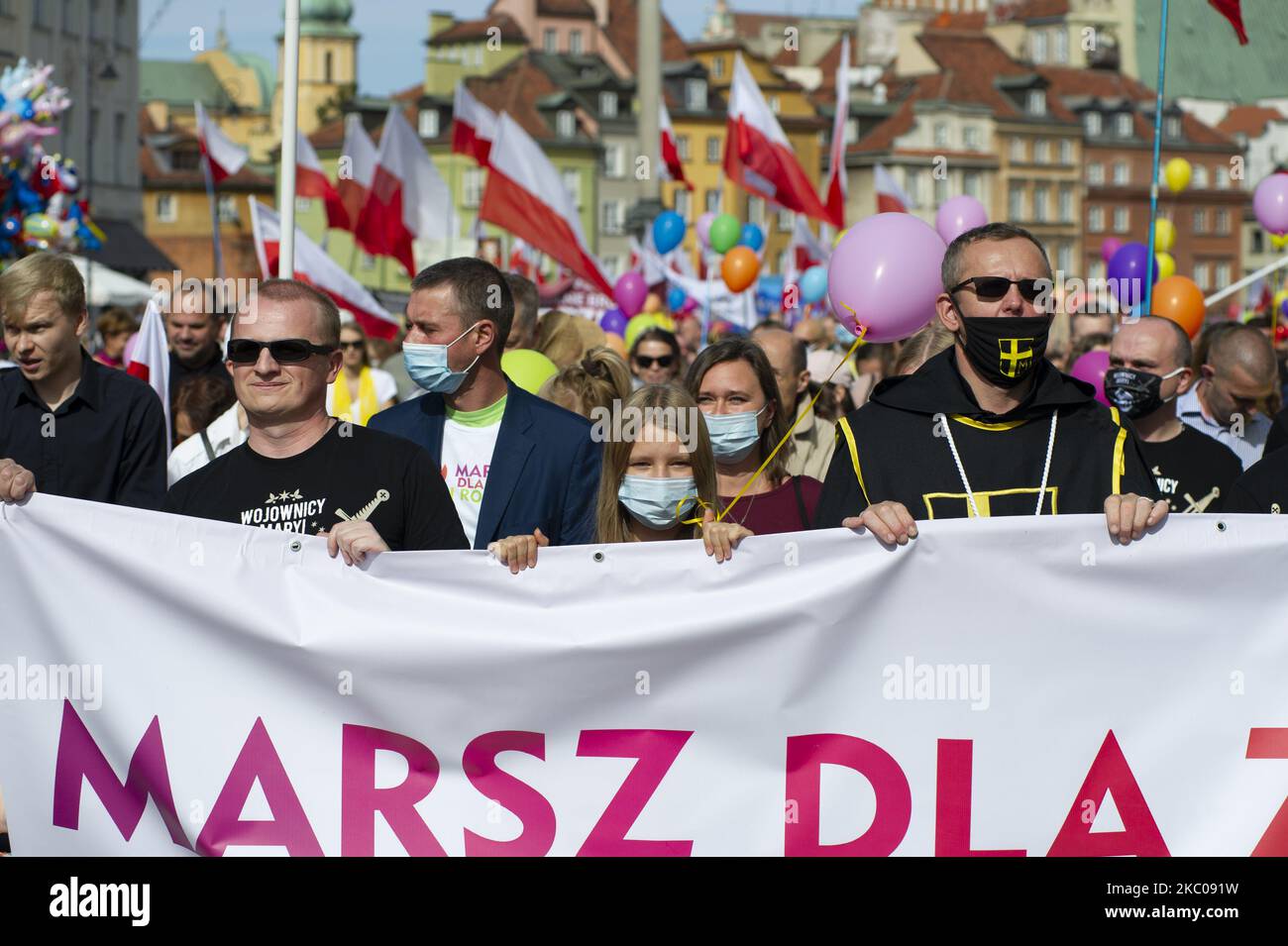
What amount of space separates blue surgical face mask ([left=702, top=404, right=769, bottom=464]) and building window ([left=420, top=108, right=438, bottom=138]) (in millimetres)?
84077

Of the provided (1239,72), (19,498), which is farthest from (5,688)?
(1239,72)

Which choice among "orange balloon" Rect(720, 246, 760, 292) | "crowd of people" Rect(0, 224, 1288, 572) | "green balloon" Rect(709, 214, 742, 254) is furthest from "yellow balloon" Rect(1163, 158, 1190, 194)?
"crowd of people" Rect(0, 224, 1288, 572)

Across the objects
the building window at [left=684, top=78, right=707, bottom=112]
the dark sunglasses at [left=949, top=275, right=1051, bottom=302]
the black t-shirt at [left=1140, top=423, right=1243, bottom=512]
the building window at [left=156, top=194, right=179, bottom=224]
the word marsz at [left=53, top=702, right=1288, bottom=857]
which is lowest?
the word marsz at [left=53, top=702, right=1288, bottom=857]

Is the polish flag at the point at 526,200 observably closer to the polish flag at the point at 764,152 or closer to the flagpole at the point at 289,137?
the polish flag at the point at 764,152

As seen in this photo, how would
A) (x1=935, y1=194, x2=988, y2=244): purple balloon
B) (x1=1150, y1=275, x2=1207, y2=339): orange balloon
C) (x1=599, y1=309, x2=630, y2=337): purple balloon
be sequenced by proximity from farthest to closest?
1. (x1=599, y1=309, x2=630, y2=337): purple balloon
2. (x1=935, y1=194, x2=988, y2=244): purple balloon
3. (x1=1150, y1=275, x2=1207, y2=339): orange balloon

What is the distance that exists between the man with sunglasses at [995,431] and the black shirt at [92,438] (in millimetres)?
2405

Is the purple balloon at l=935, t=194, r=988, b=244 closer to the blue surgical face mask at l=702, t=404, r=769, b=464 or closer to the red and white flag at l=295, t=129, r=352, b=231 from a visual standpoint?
the red and white flag at l=295, t=129, r=352, b=231

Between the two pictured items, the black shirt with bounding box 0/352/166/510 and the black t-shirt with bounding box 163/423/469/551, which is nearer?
the black t-shirt with bounding box 163/423/469/551

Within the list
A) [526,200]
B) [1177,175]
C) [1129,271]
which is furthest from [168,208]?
[1129,271]

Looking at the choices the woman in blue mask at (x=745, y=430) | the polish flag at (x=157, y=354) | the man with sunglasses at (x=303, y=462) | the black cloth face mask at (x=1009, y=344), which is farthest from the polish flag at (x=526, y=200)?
the black cloth face mask at (x=1009, y=344)

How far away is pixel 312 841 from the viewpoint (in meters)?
4.74

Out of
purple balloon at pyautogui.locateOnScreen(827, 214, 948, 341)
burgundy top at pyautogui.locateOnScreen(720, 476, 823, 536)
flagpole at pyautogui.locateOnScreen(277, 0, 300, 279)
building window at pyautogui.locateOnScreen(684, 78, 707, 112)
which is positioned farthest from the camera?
building window at pyautogui.locateOnScreen(684, 78, 707, 112)

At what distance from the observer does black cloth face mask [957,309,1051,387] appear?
4879mm
